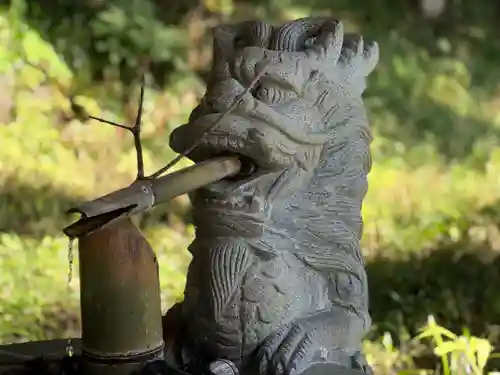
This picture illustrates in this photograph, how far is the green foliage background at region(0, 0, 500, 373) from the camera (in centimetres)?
305

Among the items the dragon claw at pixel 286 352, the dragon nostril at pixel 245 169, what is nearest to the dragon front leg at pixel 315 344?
the dragon claw at pixel 286 352

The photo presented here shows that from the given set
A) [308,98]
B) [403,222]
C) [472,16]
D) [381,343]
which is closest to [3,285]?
[381,343]

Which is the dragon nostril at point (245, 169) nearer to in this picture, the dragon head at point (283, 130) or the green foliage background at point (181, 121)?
the dragon head at point (283, 130)

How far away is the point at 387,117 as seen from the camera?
4566 mm

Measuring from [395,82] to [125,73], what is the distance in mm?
1436

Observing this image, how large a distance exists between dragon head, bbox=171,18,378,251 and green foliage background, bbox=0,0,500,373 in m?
1.28

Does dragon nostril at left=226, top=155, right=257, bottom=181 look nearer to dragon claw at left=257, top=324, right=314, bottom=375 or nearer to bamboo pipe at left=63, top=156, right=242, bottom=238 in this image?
bamboo pipe at left=63, top=156, right=242, bottom=238

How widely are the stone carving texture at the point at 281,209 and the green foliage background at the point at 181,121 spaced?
Answer: 123cm

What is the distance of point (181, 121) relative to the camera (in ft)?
13.7

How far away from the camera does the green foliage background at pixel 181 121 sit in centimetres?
305

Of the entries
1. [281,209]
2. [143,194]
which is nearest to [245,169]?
[281,209]

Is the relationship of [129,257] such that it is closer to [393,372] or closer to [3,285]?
[393,372]

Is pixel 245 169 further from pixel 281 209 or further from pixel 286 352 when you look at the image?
pixel 286 352

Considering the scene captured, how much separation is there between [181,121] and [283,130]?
2.80m
